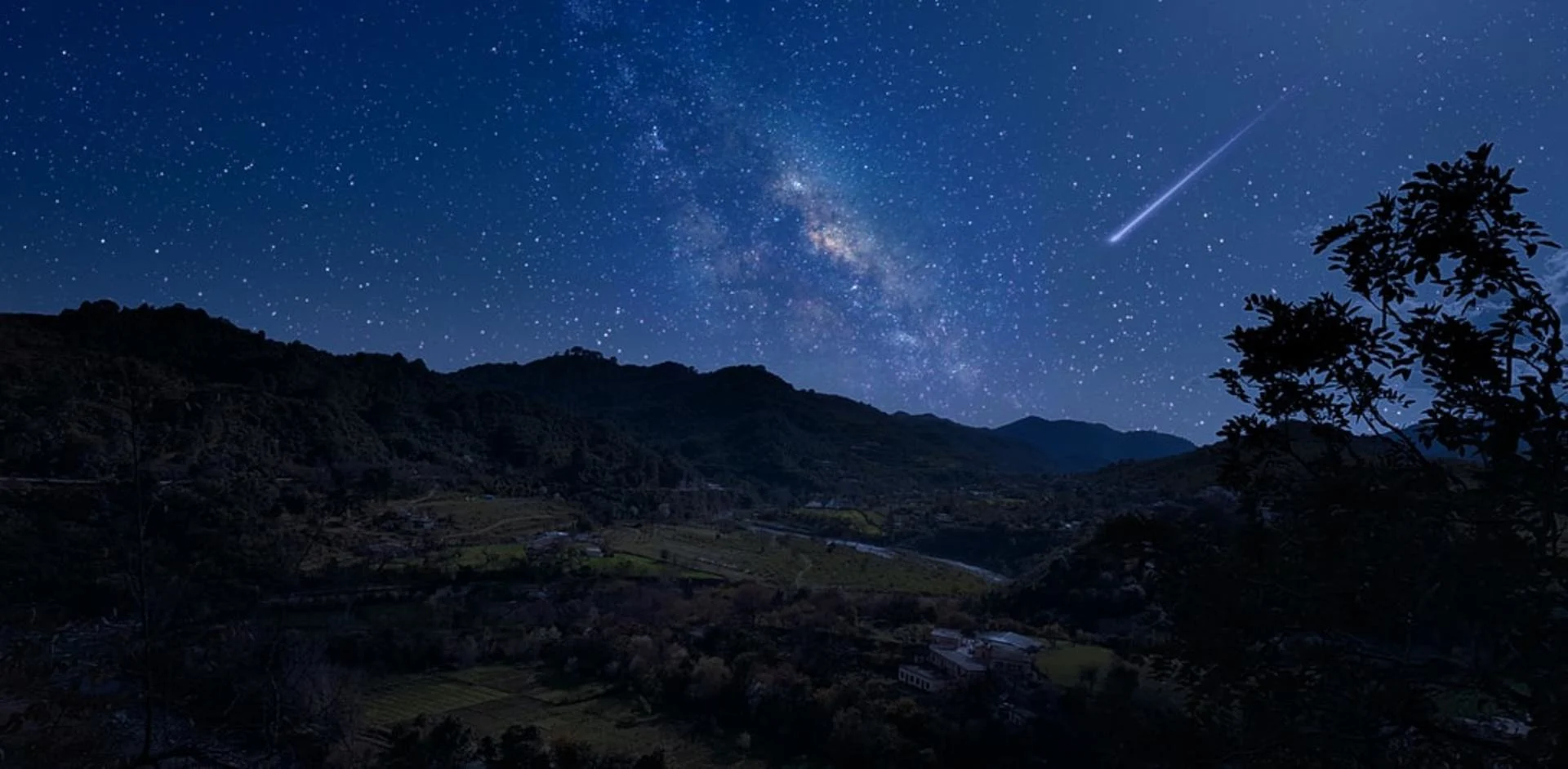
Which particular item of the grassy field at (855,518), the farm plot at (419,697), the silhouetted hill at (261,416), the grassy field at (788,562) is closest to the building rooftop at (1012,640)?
the grassy field at (788,562)

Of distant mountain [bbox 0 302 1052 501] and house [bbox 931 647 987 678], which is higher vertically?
distant mountain [bbox 0 302 1052 501]

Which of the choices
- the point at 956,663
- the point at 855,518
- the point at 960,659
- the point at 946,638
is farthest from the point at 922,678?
the point at 855,518

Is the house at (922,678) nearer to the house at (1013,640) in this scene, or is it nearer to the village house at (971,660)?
the village house at (971,660)

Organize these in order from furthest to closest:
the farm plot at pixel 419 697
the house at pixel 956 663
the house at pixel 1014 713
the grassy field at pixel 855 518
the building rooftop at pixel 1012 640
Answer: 1. the grassy field at pixel 855 518
2. the building rooftop at pixel 1012 640
3. the farm plot at pixel 419 697
4. the house at pixel 956 663
5. the house at pixel 1014 713

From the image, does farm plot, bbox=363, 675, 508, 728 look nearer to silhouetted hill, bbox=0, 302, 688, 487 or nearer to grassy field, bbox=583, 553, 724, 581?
silhouetted hill, bbox=0, 302, 688, 487

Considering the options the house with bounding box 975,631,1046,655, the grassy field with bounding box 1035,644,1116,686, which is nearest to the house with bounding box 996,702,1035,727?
the grassy field with bounding box 1035,644,1116,686

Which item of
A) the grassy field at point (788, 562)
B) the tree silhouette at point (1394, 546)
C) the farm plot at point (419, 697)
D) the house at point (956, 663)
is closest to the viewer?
the tree silhouette at point (1394, 546)

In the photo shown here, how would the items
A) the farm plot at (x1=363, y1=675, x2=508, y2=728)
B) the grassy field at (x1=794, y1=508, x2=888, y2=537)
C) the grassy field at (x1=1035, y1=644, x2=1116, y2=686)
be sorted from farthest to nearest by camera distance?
1. the grassy field at (x1=794, y1=508, x2=888, y2=537)
2. the grassy field at (x1=1035, y1=644, x2=1116, y2=686)
3. the farm plot at (x1=363, y1=675, x2=508, y2=728)

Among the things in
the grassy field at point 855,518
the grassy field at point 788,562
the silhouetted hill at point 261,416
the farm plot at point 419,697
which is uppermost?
the silhouetted hill at point 261,416
